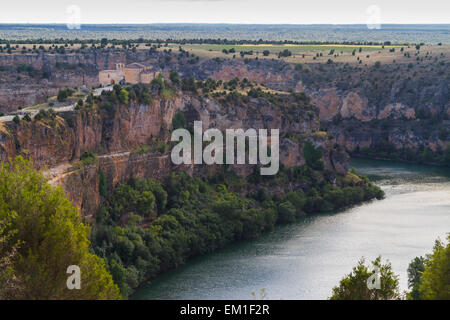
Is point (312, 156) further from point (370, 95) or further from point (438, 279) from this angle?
point (438, 279)

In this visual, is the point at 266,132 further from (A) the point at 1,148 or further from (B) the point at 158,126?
(A) the point at 1,148

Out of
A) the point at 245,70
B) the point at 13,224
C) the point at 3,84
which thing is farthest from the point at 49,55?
the point at 13,224

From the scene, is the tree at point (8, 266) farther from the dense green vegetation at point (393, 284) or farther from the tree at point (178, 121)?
the tree at point (178, 121)

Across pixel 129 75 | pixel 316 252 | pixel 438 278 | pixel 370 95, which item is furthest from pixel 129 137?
pixel 370 95

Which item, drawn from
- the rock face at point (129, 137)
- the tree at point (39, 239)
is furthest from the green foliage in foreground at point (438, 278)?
the rock face at point (129, 137)

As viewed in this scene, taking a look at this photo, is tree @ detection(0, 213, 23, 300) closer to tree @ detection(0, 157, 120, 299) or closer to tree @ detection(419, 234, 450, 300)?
tree @ detection(0, 157, 120, 299)

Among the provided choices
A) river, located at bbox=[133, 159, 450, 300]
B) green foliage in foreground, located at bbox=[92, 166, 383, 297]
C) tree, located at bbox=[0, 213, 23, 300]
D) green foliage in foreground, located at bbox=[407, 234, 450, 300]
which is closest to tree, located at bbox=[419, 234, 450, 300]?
green foliage in foreground, located at bbox=[407, 234, 450, 300]
